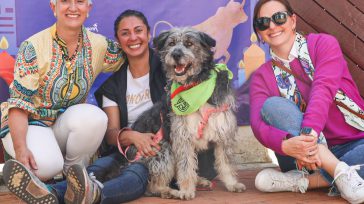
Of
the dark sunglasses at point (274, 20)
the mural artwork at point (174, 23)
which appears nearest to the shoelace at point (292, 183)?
the dark sunglasses at point (274, 20)

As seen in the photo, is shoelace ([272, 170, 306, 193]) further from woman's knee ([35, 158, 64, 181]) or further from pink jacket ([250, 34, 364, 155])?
woman's knee ([35, 158, 64, 181])

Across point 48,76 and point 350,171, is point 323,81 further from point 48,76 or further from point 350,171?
point 48,76

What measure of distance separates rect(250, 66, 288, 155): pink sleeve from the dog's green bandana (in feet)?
0.76

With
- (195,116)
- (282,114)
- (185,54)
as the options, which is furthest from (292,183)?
(185,54)

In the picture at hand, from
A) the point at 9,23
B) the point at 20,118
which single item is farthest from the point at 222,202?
the point at 9,23

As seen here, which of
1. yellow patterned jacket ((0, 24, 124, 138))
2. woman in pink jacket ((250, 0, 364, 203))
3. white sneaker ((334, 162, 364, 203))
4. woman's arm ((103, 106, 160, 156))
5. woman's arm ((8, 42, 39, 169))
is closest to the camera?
white sneaker ((334, 162, 364, 203))

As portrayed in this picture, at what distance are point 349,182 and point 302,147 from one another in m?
0.39

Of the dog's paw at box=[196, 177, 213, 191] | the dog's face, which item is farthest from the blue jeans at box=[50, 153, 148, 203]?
the dog's face

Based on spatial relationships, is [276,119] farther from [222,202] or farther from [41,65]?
[41,65]

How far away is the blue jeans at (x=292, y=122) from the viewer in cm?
337

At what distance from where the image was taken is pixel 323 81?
340 cm

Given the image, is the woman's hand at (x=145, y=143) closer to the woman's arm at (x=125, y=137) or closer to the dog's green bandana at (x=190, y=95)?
the woman's arm at (x=125, y=137)

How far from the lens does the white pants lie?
11.4 feet

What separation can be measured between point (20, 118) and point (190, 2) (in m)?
2.13
